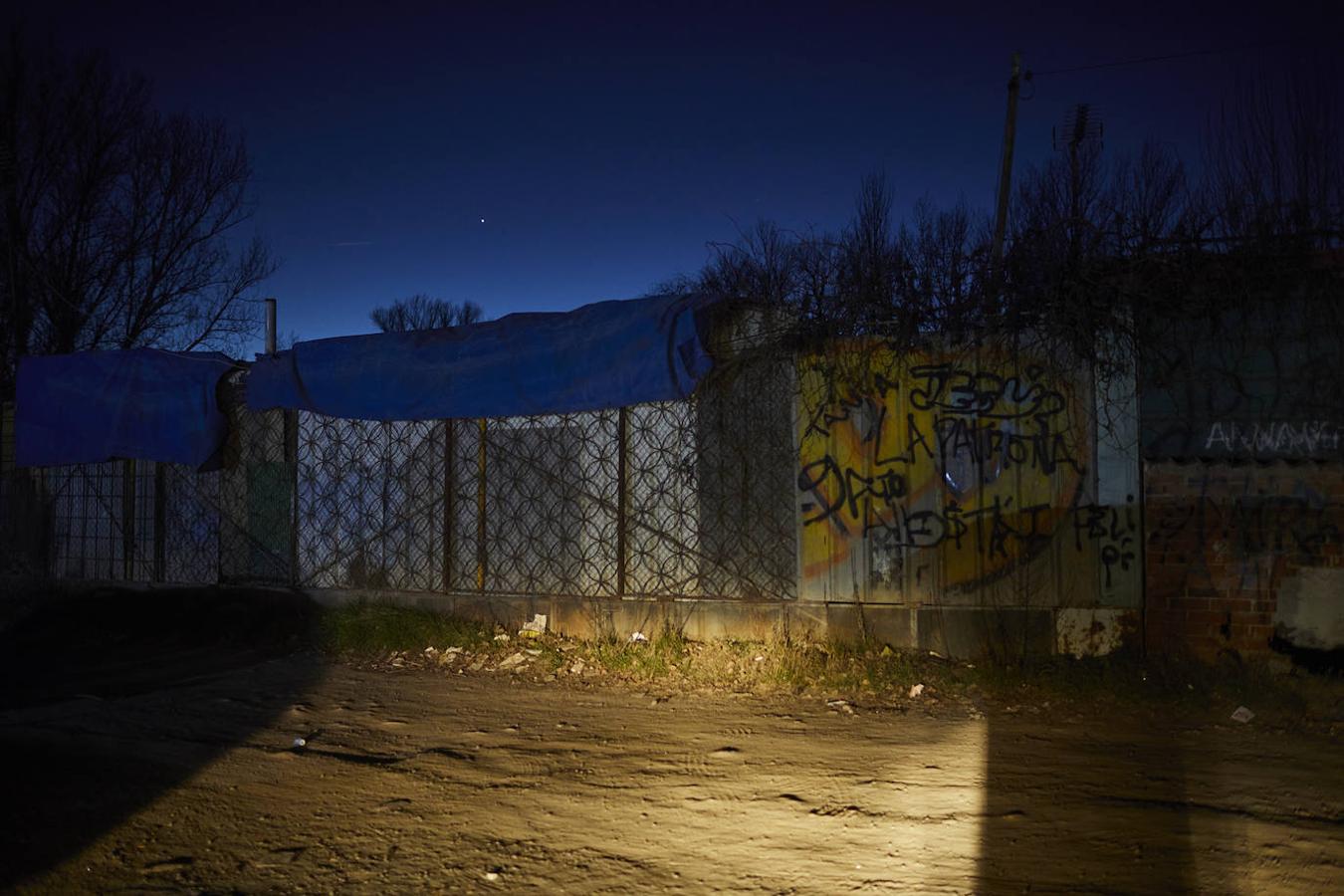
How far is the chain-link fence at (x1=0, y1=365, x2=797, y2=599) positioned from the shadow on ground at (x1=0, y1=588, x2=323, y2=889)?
1.88ft

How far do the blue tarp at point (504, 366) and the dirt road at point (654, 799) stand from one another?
2.58 m

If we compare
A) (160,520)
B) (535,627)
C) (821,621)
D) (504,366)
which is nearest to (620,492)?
(535,627)

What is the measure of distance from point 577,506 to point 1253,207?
17.7ft

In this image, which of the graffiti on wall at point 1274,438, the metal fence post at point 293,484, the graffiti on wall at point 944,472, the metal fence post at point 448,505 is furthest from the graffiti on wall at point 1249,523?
the metal fence post at point 293,484

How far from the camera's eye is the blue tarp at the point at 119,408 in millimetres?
9164

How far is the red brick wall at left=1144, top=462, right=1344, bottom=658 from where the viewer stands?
19.2 ft

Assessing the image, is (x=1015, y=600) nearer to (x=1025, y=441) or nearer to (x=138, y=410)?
(x=1025, y=441)

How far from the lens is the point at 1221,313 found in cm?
614

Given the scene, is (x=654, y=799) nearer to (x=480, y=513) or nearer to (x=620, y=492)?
(x=620, y=492)

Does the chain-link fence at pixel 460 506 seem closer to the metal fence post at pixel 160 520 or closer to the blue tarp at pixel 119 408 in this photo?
the metal fence post at pixel 160 520

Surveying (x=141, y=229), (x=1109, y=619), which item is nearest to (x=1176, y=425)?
(x=1109, y=619)

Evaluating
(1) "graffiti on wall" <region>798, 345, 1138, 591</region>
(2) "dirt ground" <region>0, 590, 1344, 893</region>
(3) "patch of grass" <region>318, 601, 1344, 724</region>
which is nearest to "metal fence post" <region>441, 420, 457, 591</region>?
(3) "patch of grass" <region>318, 601, 1344, 724</region>

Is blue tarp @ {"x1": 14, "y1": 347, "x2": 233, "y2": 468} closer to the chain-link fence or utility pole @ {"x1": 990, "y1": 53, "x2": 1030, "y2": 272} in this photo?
the chain-link fence

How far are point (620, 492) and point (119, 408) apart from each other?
225 inches
